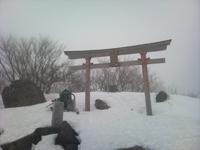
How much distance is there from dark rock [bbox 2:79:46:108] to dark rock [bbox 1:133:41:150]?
415 centimetres

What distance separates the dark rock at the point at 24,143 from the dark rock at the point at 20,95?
4.15m

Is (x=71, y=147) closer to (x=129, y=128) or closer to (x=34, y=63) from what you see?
(x=129, y=128)

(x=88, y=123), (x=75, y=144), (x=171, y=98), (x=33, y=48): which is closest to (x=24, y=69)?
(x=33, y=48)

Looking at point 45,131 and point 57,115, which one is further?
point 57,115

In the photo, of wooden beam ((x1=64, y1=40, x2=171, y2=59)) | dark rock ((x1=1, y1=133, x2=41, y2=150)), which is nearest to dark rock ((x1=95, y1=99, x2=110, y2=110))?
wooden beam ((x1=64, y1=40, x2=171, y2=59))

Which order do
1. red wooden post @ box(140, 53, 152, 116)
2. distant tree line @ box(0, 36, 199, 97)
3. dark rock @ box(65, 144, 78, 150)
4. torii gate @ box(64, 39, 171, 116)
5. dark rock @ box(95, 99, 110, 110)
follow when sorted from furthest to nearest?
1. distant tree line @ box(0, 36, 199, 97)
2. dark rock @ box(95, 99, 110, 110)
3. torii gate @ box(64, 39, 171, 116)
4. red wooden post @ box(140, 53, 152, 116)
5. dark rock @ box(65, 144, 78, 150)

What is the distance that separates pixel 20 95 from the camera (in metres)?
6.81

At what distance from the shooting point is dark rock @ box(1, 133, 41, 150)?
114 inches

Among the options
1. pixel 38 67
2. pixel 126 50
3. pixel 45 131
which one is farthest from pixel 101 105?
pixel 38 67

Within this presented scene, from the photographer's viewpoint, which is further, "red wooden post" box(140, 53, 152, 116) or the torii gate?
the torii gate

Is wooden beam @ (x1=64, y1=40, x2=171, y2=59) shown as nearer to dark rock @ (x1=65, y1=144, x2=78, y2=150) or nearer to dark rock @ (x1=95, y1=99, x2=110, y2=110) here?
dark rock @ (x1=95, y1=99, x2=110, y2=110)

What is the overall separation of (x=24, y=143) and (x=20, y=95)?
470cm

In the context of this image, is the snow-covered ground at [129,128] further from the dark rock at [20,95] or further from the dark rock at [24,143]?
the dark rock at [20,95]

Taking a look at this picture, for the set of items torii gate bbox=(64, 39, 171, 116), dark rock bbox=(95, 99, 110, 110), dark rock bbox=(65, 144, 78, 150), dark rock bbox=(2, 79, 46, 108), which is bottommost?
dark rock bbox=(65, 144, 78, 150)
